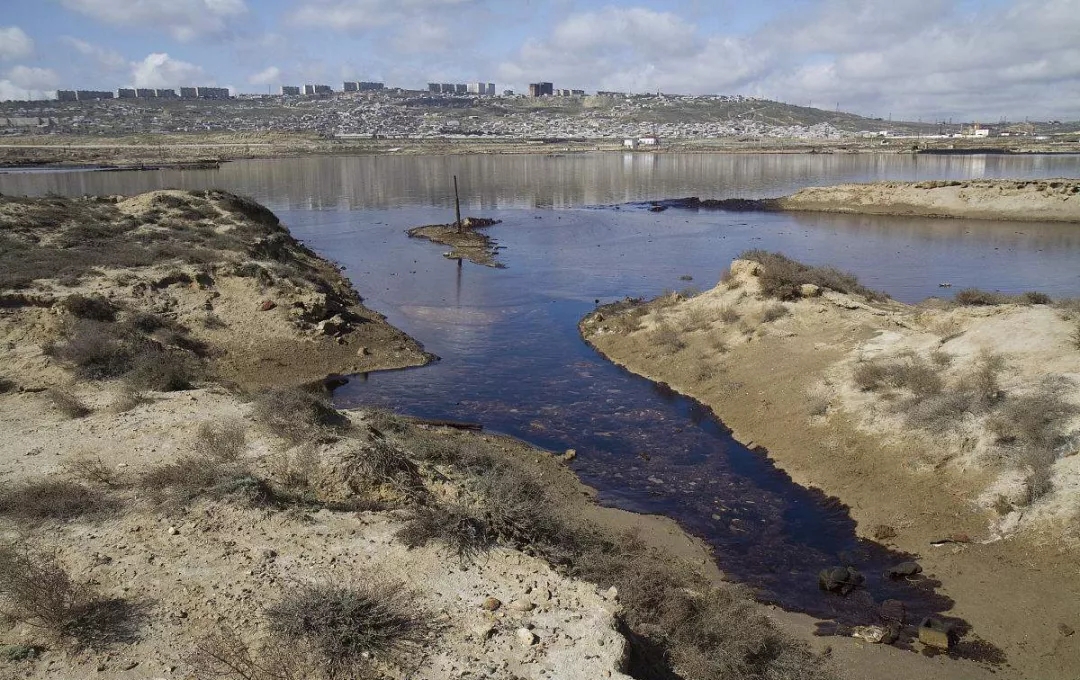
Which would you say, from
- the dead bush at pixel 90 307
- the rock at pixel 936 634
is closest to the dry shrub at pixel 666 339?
the rock at pixel 936 634

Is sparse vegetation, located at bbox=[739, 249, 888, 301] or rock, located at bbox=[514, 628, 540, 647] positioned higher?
sparse vegetation, located at bbox=[739, 249, 888, 301]

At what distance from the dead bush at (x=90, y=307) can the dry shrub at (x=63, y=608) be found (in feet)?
44.2

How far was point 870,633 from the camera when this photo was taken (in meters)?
8.33

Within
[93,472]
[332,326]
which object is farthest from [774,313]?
[93,472]

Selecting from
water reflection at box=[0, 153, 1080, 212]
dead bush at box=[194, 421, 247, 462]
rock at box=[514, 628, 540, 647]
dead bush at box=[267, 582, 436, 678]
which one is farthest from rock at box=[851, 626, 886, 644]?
water reflection at box=[0, 153, 1080, 212]

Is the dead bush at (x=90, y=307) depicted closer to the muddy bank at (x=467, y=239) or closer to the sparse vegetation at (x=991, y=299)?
the muddy bank at (x=467, y=239)

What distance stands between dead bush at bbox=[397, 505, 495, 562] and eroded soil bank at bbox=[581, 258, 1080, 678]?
18.3 feet

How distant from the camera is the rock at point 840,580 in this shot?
31.4 feet

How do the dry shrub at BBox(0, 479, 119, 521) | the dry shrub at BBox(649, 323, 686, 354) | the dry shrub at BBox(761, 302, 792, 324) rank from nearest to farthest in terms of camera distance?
the dry shrub at BBox(0, 479, 119, 521) < the dry shrub at BBox(761, 302, 792, 324) < the dry shrub at BBox(649, 323, 686, 354)

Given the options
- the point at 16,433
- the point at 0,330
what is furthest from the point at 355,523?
the point at 0,330

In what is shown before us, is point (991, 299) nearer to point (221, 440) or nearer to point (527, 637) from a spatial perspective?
point (527, 637)

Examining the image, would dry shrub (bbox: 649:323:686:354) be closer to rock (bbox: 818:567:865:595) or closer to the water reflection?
rock (bbox: 818:567:865:595)

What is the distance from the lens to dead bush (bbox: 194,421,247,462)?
9.48m

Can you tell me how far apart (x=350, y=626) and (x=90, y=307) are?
16212mm
